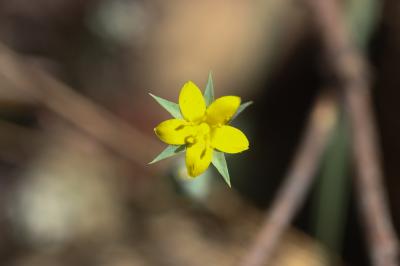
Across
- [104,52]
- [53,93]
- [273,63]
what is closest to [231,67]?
[273,63]

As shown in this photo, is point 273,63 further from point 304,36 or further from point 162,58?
point 162,58

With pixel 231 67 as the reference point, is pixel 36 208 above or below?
below

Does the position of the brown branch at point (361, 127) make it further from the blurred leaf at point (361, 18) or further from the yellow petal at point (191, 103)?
the yellow petal at point (191, 103)

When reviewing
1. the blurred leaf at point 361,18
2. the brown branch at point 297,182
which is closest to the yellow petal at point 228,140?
the brown branch at point 297,182

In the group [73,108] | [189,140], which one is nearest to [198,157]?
[189,140]

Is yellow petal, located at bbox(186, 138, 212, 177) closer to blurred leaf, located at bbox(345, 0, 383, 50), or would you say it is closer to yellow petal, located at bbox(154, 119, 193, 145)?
yellow petal, located at bbox(154, 119, 193, 145)

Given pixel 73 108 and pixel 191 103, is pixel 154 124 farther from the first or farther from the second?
pixel 191 103
